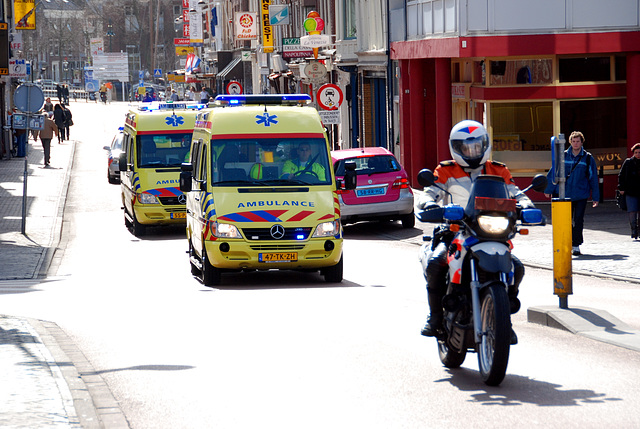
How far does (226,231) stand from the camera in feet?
48.7

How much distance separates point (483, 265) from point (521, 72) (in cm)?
1953

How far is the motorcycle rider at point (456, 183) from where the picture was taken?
26.9ft

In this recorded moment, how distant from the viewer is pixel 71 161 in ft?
156

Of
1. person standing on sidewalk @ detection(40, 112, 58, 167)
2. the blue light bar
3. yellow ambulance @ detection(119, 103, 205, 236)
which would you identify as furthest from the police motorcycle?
person standing on sidewalk @ detection(40, 112, 58, 167)

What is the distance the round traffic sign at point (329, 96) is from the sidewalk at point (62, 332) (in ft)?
21.7

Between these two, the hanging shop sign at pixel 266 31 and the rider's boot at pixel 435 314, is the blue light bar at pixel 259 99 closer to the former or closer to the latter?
the rider's boot at pixel 435 314

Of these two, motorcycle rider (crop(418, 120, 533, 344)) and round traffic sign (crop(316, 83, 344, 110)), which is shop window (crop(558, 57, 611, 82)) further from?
motorcycle rider (crop(418, 120, 533, 344))

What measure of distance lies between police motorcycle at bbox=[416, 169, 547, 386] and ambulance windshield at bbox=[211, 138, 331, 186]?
289 inches

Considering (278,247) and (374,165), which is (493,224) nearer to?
(278,247)

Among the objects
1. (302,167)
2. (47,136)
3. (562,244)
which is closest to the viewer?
(562,244)

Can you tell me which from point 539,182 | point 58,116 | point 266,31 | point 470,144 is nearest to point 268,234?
point 470,144

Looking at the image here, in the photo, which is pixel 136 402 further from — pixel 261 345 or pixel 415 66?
pixel 415 66

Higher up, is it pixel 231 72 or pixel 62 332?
pixel 231 72

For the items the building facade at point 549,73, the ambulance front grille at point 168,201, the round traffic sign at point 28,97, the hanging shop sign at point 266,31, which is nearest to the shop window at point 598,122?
the building facade at point 549,73
